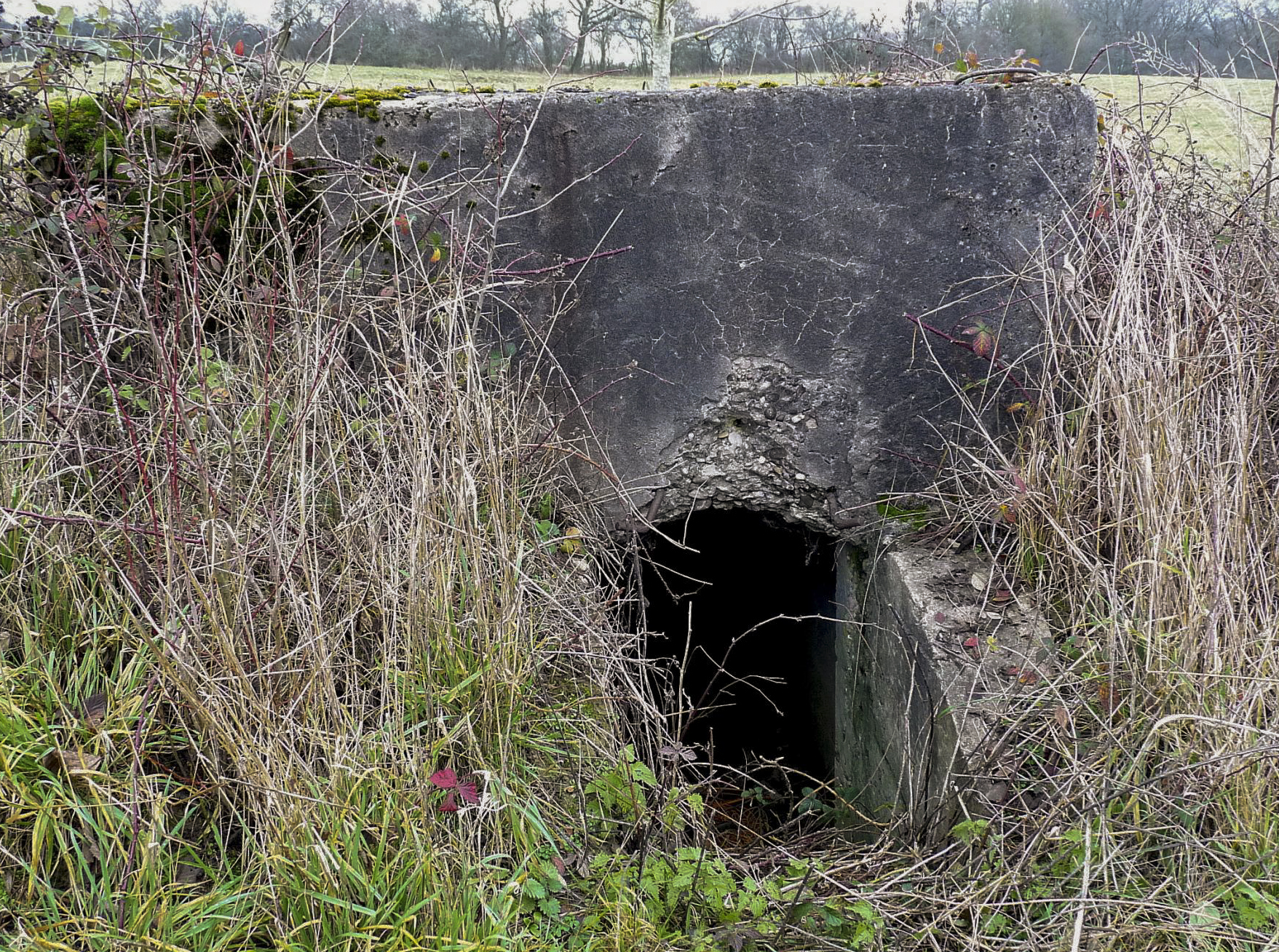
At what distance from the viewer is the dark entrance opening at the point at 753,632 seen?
3939mm

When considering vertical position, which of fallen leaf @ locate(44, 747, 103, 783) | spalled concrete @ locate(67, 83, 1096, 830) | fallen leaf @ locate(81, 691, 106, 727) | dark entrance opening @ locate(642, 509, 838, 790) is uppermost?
spalled concrete @ locate(67, 83, 1096, 830)

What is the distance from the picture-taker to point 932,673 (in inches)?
102

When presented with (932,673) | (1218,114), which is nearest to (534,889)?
(932,673)

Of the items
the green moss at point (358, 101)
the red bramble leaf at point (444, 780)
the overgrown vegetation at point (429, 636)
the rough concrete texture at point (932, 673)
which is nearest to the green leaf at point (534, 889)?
the overgrown vegetation at point (429, 636)

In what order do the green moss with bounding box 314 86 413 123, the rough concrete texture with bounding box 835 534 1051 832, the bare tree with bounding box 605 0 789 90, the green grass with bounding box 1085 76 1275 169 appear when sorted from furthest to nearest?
the bare tree with bounding box 605 0 789 90
the green grass with bounding box 1085 76 1275 169
the green moss with bounding box 314 86 413 123
the rough concrete texture with bounding box 835 534 1051 832

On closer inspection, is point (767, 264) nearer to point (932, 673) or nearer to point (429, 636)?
point (932, 673)

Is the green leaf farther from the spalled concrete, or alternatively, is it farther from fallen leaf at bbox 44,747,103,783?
the spalled concrete

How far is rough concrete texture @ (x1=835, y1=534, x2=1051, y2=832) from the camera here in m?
2.34

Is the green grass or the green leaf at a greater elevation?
the green grass

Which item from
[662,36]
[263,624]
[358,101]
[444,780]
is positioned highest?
[662,36]

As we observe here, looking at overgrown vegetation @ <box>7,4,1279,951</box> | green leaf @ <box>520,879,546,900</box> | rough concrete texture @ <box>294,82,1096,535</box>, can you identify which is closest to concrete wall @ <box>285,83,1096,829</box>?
rough concrete texture @ <box>294,82,1096,535</box>

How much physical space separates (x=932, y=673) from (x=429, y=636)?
150 cm

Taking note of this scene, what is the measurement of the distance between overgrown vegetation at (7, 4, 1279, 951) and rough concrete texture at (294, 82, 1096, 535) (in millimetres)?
259

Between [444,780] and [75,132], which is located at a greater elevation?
[75,132]
